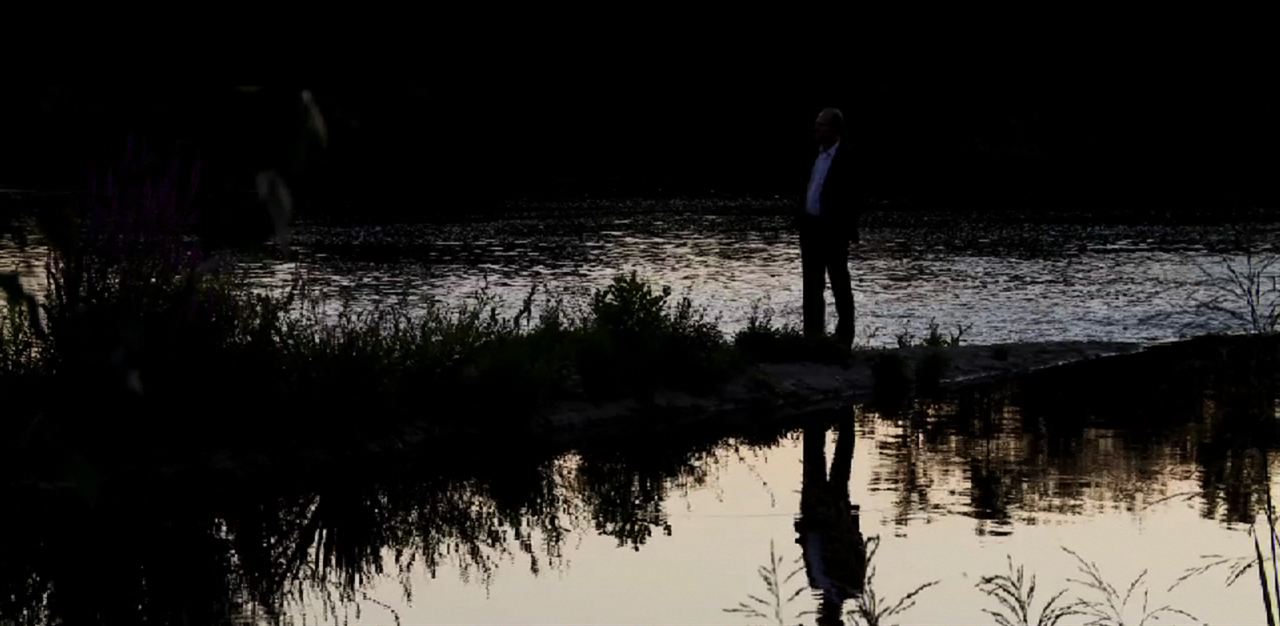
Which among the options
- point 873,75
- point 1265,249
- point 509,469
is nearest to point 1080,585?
point 509,469

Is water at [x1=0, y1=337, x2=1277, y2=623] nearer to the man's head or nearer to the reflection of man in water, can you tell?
the reflection of man in water

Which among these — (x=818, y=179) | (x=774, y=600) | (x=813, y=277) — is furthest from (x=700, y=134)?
(x=774, y=600)

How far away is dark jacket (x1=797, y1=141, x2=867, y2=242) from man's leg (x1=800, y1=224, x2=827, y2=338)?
167 millimetres

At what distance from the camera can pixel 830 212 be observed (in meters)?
15.9

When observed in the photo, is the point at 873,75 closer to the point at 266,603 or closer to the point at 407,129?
the point at 266,603

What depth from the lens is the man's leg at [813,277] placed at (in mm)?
16156

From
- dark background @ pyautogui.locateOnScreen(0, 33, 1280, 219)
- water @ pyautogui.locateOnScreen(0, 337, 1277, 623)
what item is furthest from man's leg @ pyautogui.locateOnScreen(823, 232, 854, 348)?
water @ pyautogui.locateOnScreen(0, 337, 1277, 623)

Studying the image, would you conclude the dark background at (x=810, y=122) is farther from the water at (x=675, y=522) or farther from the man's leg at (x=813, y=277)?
the water at (x=675, y=522)

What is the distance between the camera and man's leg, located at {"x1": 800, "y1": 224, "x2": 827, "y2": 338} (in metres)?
16.2

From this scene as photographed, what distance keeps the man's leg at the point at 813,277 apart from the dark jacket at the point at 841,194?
0.17 metres

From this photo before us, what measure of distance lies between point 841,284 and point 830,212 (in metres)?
0.65

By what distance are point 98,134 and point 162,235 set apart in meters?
8.18

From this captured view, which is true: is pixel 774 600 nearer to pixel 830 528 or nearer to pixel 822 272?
pixel 830 528

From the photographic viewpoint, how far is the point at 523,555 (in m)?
9.45
